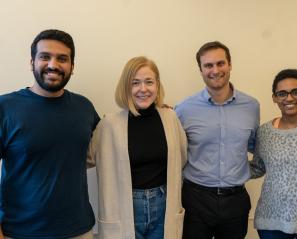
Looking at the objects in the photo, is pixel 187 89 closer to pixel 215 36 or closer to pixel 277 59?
pixel 215 36

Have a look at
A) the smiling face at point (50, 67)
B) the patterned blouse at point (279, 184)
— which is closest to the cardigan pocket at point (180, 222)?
the patterned blouse at point (279, 184)

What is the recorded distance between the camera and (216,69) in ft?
6.44

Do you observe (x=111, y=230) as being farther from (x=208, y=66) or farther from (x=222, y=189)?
(x=208, y=66)

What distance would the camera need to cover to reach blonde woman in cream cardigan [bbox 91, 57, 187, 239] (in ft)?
5.73

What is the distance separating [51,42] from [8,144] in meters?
0.51

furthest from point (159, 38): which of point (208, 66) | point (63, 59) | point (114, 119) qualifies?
point (63, 59)

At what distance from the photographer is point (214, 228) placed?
1.99m

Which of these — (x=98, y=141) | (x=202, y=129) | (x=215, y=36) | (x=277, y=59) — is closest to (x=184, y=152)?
(x=202, y=129)

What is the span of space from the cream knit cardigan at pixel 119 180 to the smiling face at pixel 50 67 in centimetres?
37

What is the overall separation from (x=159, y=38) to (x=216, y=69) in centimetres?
47

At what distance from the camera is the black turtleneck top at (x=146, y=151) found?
1.76 metres

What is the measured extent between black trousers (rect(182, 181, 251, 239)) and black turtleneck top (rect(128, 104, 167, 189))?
11.0 inches

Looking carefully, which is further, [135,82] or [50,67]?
[135,82]

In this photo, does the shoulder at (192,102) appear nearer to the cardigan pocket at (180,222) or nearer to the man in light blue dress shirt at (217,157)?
the man in light blue dress shirt at (217,157)
